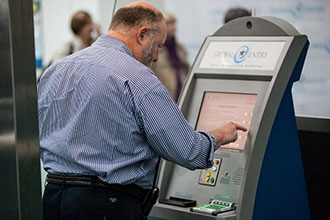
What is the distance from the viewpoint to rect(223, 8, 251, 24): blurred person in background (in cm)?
356

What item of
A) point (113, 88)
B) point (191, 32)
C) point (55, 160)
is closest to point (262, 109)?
point (113, 88)

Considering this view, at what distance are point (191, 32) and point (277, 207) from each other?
258cm

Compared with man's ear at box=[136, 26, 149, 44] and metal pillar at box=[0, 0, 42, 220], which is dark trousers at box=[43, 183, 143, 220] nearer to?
man's ear at box=[136, 26, 149, 44]

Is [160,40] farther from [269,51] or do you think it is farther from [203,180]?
[203,180]

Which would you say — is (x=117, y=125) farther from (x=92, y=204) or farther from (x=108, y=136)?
(x=92, y=204)

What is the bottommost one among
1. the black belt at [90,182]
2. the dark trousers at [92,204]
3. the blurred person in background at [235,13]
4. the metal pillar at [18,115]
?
the dark trousers at [92,204]

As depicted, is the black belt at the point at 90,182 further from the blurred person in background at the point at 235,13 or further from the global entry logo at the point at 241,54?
the blurred person in background at the point at 235,13

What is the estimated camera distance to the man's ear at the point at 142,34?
7.30ft

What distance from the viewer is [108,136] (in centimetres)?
204

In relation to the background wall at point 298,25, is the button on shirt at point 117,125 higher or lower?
lower

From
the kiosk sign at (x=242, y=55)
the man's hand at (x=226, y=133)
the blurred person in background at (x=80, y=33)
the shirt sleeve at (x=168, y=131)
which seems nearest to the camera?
the shirt sleeve at (x=168, y=131)

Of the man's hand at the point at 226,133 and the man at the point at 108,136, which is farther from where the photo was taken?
the man's hand at the point at 226,133

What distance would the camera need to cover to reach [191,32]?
468 cm

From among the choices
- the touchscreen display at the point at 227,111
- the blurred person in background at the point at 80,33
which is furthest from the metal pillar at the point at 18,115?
the blurred person in background at the point at 80,33
